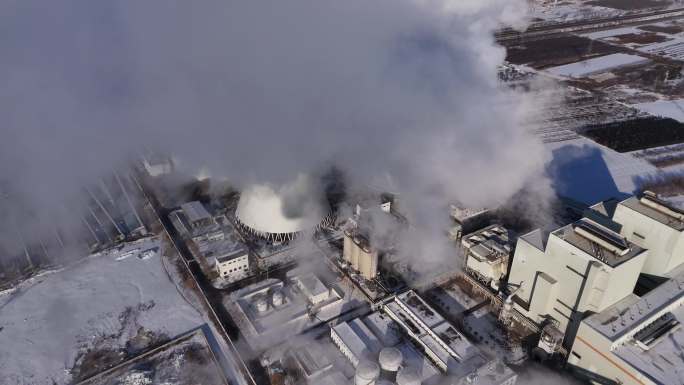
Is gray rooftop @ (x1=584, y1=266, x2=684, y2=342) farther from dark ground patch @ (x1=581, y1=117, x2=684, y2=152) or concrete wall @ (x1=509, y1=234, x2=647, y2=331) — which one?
dark ground patch @ (x1=581, y1=117, x2=684, y2=152)

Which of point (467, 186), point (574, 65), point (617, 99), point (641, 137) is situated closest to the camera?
point (467, 186)

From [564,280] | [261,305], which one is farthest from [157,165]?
[564,280]

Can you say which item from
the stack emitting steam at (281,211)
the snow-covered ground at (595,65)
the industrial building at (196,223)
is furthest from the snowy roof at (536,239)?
the snow-covered ground at (595,65)

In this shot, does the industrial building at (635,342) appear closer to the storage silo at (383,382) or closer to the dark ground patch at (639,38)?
the storage silo at (383,382)

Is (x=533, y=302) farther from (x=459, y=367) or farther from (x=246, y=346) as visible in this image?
(x=246, y=346)

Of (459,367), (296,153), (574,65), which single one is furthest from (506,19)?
(574,65)

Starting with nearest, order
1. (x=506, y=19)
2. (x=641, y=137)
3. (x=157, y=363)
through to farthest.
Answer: (x=157, y=363)
(x=506, y=19)
(x=641, y=137)
